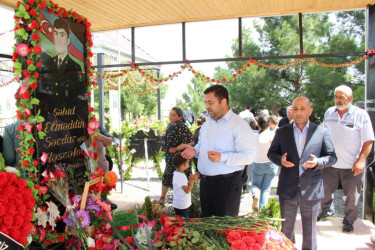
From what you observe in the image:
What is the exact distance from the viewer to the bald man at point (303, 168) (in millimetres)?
3258

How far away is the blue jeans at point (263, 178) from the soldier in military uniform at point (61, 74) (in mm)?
3088

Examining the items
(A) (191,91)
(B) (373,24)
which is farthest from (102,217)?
(A) (191,91)

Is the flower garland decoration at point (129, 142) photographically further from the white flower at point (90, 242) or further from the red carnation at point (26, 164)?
the white flower at point (90, 242)

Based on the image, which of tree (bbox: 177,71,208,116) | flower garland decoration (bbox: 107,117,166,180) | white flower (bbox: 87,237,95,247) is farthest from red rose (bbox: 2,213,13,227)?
tree (bbox: 177,71,208,116)

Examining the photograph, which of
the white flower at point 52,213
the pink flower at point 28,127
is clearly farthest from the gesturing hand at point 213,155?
the pink flower at point 28,127

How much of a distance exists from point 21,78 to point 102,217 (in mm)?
1131

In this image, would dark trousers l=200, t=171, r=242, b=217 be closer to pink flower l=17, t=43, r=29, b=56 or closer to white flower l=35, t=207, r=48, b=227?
white flower l=35, t=207, r=48, b=227

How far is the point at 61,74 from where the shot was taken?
266 centimetres

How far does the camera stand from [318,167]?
10.3 feet

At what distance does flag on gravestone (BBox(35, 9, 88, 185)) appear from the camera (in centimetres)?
249

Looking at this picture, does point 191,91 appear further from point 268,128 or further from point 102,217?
point 102,217

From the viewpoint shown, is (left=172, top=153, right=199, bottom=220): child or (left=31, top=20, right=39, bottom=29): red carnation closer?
(left=31, top=20, right=39, bottom=29): red carnation

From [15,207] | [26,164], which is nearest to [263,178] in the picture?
[26,164]

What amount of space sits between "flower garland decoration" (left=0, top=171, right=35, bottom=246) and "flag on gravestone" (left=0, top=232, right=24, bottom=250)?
0.02 meters
